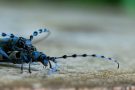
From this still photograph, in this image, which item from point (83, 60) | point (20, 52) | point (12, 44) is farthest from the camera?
point (83, 60)

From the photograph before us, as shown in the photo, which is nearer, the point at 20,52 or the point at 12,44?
the point at 20,52

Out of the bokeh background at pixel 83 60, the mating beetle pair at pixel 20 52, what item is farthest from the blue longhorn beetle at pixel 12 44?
the bokeh background at pixel 83 60

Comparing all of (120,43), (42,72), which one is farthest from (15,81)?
(120,43)

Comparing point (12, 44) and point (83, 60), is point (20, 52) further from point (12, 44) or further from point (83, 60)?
point (83, 60)

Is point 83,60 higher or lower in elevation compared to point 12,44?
lower

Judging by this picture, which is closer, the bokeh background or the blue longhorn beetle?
the bokeh background

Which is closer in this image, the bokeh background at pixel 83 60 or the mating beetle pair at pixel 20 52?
the bokeh background at pixel 83 60

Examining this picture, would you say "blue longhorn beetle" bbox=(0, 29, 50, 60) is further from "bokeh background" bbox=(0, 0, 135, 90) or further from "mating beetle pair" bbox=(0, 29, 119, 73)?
"bokeh background" bbox=(0, 0, 135, 90)

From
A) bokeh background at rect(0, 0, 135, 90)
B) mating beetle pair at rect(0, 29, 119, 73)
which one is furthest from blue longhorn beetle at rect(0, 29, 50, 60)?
bokeh background at rect(0, 0, 135, 90)

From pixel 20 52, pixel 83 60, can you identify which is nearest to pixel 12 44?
pixel 20 52

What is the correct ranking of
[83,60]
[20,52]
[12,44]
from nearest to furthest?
[20,52], [12,44], [83,60]

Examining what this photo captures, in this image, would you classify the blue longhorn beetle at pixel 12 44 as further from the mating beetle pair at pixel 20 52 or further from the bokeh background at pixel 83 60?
the bokeh background at pixel 83 60

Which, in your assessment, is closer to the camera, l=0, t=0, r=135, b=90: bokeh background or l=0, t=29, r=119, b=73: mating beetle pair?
l=0, t=0, r=135, b=90: bokeh background
